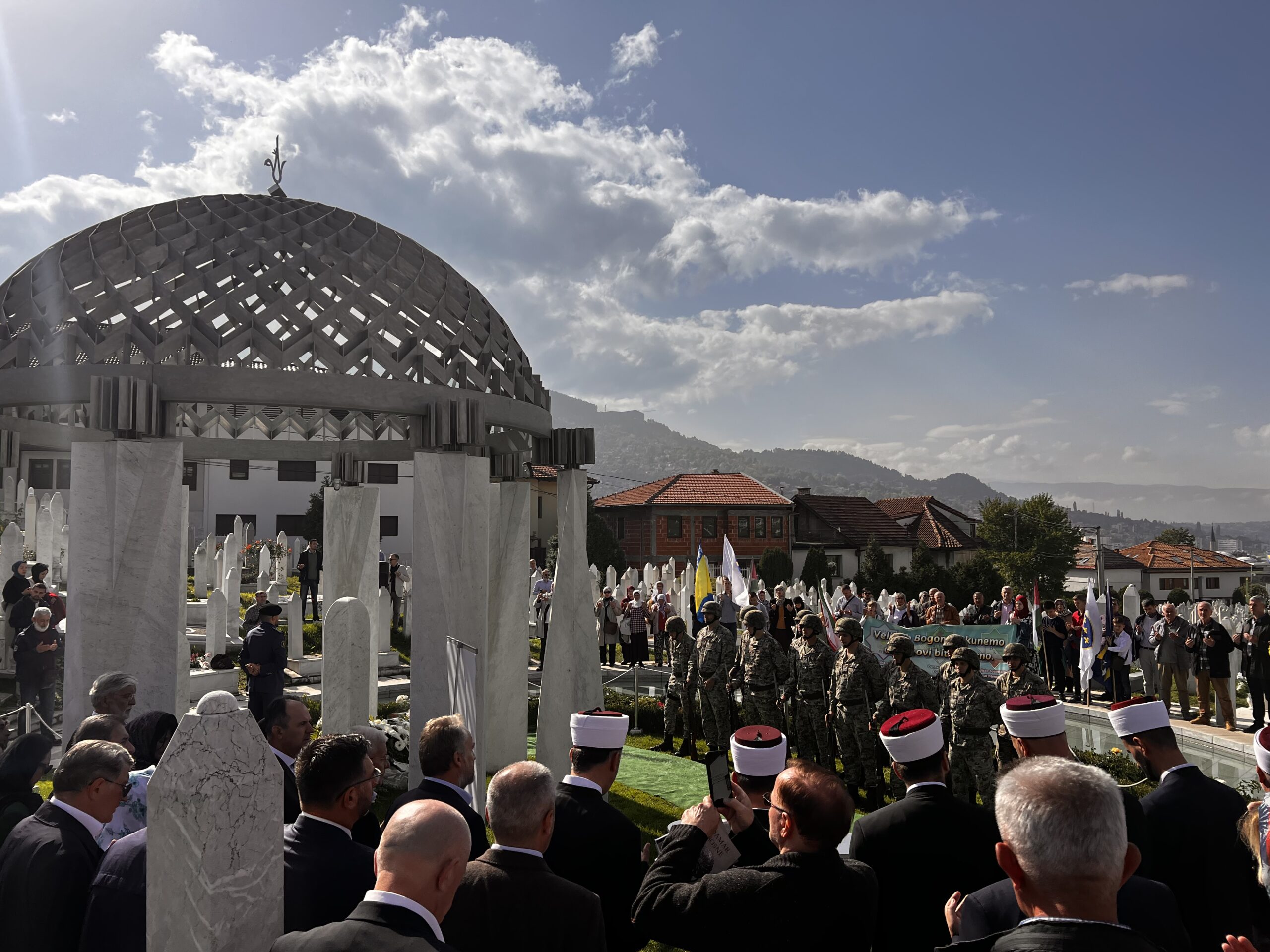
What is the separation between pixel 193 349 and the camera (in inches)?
306

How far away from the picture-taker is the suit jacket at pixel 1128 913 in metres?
2.84

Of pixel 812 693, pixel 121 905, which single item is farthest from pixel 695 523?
pixel 121 905

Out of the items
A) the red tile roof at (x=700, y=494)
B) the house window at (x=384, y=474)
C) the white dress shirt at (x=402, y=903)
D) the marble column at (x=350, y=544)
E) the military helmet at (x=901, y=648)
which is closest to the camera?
the white dress shirt at (x=402, y=903)

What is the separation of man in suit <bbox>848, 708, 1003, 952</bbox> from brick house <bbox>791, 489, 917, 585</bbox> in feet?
155

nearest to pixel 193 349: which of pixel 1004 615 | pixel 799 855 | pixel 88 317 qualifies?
pixel 88 317

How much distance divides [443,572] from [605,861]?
4.70 m

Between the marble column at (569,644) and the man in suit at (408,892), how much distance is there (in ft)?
19.9

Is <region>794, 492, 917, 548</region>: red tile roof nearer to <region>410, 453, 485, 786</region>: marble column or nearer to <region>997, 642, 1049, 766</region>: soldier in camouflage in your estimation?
<region>997, 642, 1049, 766</region>: soldier in camouflage

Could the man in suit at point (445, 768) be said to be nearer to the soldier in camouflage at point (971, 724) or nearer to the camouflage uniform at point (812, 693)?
the soldier in camouflage at point (971, 724)

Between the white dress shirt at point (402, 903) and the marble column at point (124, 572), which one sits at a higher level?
the marble column at point (124, 572)

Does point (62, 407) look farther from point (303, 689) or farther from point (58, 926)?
point (58, 926)

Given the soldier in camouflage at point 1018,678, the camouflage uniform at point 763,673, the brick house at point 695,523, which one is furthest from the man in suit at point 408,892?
the brick house at point 695,523

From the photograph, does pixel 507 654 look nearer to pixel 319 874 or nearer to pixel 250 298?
pixel 250 298

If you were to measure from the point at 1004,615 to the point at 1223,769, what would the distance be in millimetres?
5651
